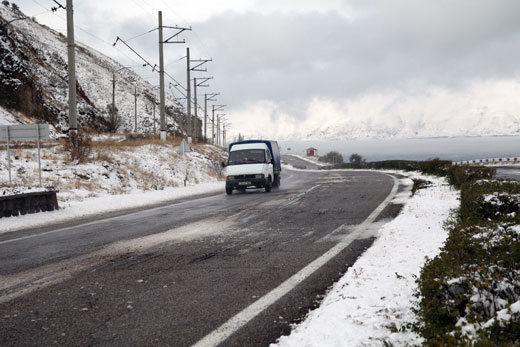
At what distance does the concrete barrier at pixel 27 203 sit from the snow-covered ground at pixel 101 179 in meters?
0.27

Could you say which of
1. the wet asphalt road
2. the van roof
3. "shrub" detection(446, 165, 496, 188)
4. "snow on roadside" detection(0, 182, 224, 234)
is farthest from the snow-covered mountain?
"shrub" detection(446, 165, 496, 188)

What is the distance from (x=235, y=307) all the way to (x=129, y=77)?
446 feet

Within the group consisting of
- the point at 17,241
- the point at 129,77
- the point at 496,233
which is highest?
the point at 129,77


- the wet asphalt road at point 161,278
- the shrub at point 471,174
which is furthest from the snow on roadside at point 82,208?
the shrub at point 471,174

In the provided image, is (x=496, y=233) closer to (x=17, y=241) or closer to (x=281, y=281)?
(x=281, y=281)

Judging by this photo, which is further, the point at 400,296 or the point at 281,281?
the point at 281,281

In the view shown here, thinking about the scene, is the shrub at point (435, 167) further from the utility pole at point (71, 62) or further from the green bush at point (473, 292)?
the green bush at point (473, 292)

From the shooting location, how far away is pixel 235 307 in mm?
3947

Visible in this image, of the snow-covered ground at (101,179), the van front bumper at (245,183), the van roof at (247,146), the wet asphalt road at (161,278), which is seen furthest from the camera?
the van roof at (247,146)

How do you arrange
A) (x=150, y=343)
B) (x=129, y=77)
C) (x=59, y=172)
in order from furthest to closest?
(x=129, y=77) < (x=59, y=172) < (x=150, y=343)

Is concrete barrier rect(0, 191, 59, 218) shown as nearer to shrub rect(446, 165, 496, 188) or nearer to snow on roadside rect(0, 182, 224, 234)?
snow on roadside rect(0, 182, 224, 234)

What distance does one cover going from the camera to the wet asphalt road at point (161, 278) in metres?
3.48

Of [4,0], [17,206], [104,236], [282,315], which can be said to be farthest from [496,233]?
[4,0]

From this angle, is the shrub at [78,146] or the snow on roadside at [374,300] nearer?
the snow on roadside at [374,300]
